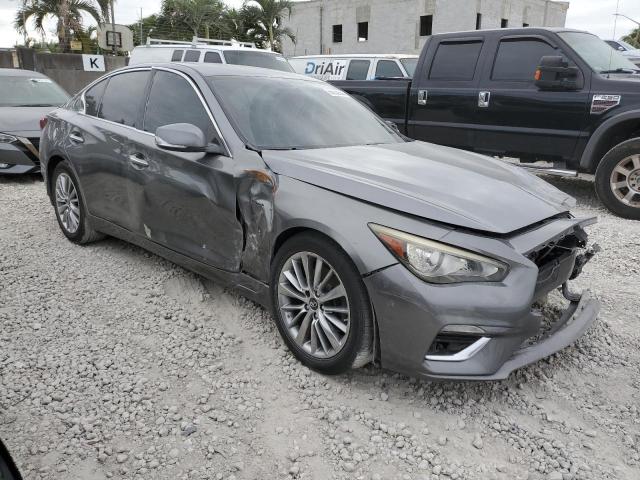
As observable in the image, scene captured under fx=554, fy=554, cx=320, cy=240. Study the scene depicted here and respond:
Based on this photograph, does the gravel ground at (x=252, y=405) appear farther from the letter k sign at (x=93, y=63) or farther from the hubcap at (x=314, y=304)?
the letter k sign at (x=93, y=63)

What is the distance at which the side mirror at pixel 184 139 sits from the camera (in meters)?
3.20

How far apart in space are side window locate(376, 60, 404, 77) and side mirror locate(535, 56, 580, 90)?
223 inches

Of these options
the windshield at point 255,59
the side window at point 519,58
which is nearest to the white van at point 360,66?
the windshield at point 255,59

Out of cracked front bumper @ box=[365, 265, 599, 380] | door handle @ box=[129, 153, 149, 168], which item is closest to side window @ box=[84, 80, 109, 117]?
door handle @ box=[129, 153, 149, 168]

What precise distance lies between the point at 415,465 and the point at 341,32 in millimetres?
38617

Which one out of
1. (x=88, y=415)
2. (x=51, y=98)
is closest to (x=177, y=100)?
(x=88, y=415)

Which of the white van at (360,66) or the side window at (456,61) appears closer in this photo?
the side window at (456,61)

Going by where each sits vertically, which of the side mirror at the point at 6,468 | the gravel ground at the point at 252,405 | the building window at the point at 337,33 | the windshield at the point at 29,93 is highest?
the building window at the point at 337,33

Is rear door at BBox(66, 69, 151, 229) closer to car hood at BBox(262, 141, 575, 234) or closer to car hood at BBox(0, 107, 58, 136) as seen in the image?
car hood at BBox(262, 141, 575, 234)

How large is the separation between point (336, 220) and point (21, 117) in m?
6.60

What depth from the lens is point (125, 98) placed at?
4.26m

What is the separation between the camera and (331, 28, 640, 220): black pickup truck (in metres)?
5.90

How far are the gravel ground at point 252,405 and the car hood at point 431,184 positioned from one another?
0.91m

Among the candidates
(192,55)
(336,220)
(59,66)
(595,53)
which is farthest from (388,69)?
(59,66)
